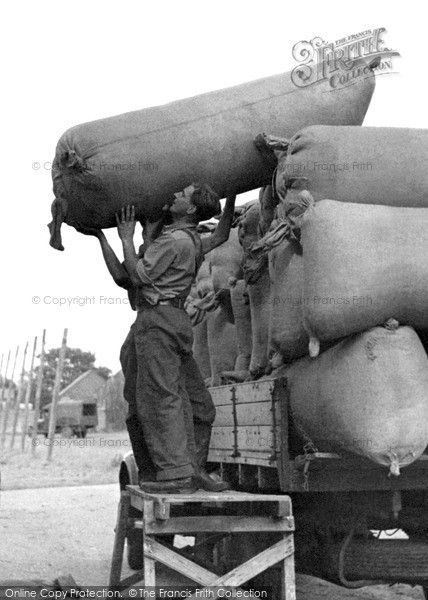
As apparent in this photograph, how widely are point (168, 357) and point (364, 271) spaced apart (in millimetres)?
1130

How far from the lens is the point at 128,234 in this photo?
457 centimetres

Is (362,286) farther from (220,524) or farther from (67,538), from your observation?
(67,538)

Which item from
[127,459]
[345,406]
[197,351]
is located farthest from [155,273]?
[127,459]

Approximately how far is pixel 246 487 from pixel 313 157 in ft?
6.62

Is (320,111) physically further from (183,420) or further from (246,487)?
(246,487)

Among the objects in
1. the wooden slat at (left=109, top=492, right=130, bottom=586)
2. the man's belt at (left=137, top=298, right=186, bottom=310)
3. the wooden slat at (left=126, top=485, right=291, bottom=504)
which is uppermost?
the man's belt at (left=137, top=298, right=186, bottom=310)

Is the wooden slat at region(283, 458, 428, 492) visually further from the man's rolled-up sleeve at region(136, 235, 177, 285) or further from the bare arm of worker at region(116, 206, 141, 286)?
the bare arm of worker at region(116, 206, 141, 286)

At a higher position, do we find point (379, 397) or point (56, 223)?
point (56, 223)

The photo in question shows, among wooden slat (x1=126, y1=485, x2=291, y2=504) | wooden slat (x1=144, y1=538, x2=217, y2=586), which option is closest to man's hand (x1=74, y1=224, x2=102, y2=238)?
wooden slat (x1=126, y1=485, x2=291, y2=504)

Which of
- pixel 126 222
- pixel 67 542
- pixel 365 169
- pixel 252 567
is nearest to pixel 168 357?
pixel 126 222

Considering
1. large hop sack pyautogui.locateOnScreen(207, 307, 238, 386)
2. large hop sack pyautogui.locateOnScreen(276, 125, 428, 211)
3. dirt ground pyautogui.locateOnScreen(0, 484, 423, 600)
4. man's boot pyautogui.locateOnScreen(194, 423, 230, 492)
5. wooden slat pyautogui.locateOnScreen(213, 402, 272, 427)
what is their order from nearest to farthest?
large hop sack pyautogui.locateOnScreen(276, 125, 428, 211) → wooden slat pyautogui.locateOnScreen(213, 402, 272, 427) → man's boot pyautogui.locateOnScreen(194, 423, 230, 492) → large hop sack pyautogui.locateOnScreen(207, 307, 238, 386) → dirt ground pyautogui.locateOnScreen(0, 484, 423, 600)

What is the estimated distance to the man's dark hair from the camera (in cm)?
449

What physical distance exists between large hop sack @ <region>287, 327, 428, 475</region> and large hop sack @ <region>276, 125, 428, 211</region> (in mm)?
645

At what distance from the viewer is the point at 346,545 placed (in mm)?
4441
